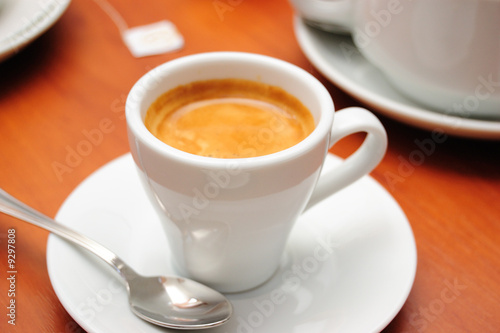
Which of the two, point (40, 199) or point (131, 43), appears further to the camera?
point (131, 43)

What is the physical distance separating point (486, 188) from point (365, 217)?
206 mm

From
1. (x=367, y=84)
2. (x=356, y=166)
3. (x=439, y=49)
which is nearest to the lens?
(x=356, y=166)

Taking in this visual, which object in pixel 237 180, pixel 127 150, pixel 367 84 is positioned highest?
pixel 237 180

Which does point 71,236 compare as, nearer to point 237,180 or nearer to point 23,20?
point 237,180

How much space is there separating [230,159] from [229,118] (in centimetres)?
17

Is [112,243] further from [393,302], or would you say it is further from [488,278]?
[488,278]

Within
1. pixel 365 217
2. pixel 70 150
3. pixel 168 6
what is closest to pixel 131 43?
pixel 168 6

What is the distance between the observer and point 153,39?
3.39 ft

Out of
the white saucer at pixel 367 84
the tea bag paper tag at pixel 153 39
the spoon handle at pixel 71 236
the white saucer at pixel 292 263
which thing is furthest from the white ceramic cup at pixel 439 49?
the spoon handle at pixel 71 236

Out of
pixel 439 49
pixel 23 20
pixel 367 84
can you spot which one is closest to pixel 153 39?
pixel 23 20

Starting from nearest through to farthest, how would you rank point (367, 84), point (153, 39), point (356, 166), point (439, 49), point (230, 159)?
point (230, 159) → point (356, 166) → point (439, 49) → point (367, 84) → point (153, 39)

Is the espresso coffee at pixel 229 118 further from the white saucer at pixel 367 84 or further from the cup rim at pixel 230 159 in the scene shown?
the white saucer at pixel 367 84

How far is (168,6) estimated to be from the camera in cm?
114

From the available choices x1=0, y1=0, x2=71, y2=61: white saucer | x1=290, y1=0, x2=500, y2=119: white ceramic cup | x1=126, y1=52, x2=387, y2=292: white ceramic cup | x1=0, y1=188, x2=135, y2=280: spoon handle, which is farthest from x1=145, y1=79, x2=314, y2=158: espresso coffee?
x1=0, y1=0, x2=71, y2=61: white saucer
